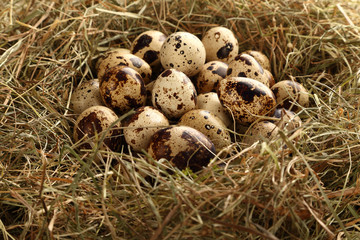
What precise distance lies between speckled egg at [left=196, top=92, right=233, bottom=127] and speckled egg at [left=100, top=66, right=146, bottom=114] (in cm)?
29

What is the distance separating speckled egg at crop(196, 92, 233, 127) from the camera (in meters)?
1.94

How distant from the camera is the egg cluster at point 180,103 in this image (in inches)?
63.2

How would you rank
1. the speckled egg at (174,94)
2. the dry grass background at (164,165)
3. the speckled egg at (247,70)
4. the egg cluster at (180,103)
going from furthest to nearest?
the speckled egg at (247,70) < the speckled egg at (174,94) < the egg cluster at (180,103) < the dry grass background at (164,165)

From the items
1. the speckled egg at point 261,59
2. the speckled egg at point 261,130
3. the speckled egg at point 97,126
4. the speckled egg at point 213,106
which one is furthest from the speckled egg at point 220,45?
the speckled egg at point 97,126

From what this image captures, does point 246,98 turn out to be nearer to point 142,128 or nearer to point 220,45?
point 142,128

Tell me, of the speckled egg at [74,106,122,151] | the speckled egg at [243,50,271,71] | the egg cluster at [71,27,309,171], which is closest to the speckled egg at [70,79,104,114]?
the egg cluster at [71,27,309,171]

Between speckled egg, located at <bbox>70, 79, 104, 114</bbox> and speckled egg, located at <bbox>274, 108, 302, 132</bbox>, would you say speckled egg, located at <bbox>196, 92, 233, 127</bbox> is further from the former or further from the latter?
speckled egg, located at <bbox>70, 79, 104, 114</bbox>

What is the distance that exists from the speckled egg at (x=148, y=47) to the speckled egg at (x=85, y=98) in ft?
1.15

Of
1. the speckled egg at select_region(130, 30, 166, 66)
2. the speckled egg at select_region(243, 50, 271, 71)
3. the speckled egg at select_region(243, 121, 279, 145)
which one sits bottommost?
the speckled egg at select_region(243, 121, 279, 145)

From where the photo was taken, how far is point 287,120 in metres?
1.74

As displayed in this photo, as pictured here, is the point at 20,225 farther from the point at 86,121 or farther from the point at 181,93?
the point at 181,93

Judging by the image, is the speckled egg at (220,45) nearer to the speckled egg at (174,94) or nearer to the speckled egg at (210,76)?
the speckled egg at (210,76)

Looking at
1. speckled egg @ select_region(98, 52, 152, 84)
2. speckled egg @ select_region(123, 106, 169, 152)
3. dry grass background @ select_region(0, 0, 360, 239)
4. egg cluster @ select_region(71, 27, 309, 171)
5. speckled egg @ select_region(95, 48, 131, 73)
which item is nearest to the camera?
dry grass background @ select_region(0, 0, 360, 239)

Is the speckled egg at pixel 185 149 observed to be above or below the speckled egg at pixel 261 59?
below
